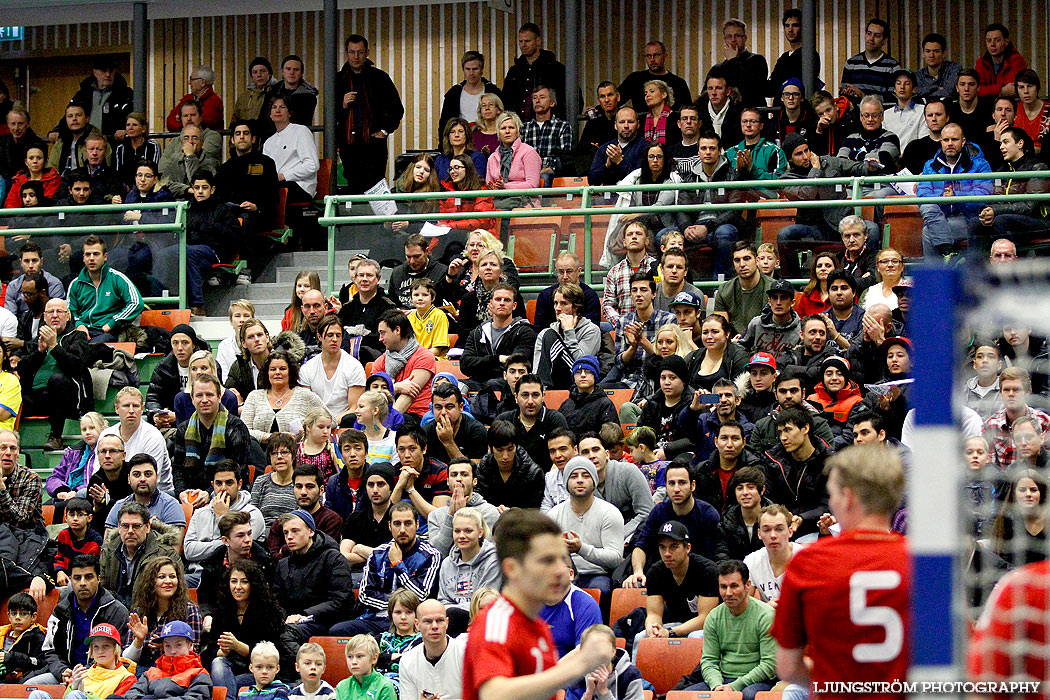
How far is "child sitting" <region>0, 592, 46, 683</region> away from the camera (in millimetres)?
9453

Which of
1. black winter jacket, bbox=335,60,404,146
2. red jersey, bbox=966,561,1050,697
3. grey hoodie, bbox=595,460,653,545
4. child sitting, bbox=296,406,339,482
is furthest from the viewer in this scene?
black winter jacket, bbox=335,60,404,146

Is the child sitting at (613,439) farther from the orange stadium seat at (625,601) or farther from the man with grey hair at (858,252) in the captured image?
the man with grey hair at (858,252)

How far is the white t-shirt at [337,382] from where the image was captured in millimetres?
11352

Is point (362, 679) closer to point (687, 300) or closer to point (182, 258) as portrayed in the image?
point (687, 300)

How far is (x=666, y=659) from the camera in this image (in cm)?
865

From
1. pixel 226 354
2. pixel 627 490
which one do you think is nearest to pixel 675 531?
pixel 627 490

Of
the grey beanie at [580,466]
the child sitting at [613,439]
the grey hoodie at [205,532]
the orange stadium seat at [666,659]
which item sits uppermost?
the child sitting at [613,439]

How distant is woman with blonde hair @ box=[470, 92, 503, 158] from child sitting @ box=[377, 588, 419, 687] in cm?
629

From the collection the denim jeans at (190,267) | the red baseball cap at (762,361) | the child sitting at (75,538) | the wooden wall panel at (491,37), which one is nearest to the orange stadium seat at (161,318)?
the denim jeans at (190,267)

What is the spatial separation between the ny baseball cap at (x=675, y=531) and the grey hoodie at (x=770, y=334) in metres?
2.38

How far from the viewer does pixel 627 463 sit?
976 cm

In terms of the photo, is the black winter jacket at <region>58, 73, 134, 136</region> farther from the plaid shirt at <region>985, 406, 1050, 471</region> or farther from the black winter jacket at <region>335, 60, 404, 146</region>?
the plaid shirt at <region>985, 406, 1050, 471</region>

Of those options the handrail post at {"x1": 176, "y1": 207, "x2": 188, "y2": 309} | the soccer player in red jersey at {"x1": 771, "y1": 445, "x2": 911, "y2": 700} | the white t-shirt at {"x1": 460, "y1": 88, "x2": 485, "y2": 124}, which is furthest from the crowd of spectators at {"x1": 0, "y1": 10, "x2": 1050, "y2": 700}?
the soccer player in red jersey at {"x1": 771, "y1": 445, "x2": 911, "y2": 700}

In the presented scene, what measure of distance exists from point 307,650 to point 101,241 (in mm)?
5884
